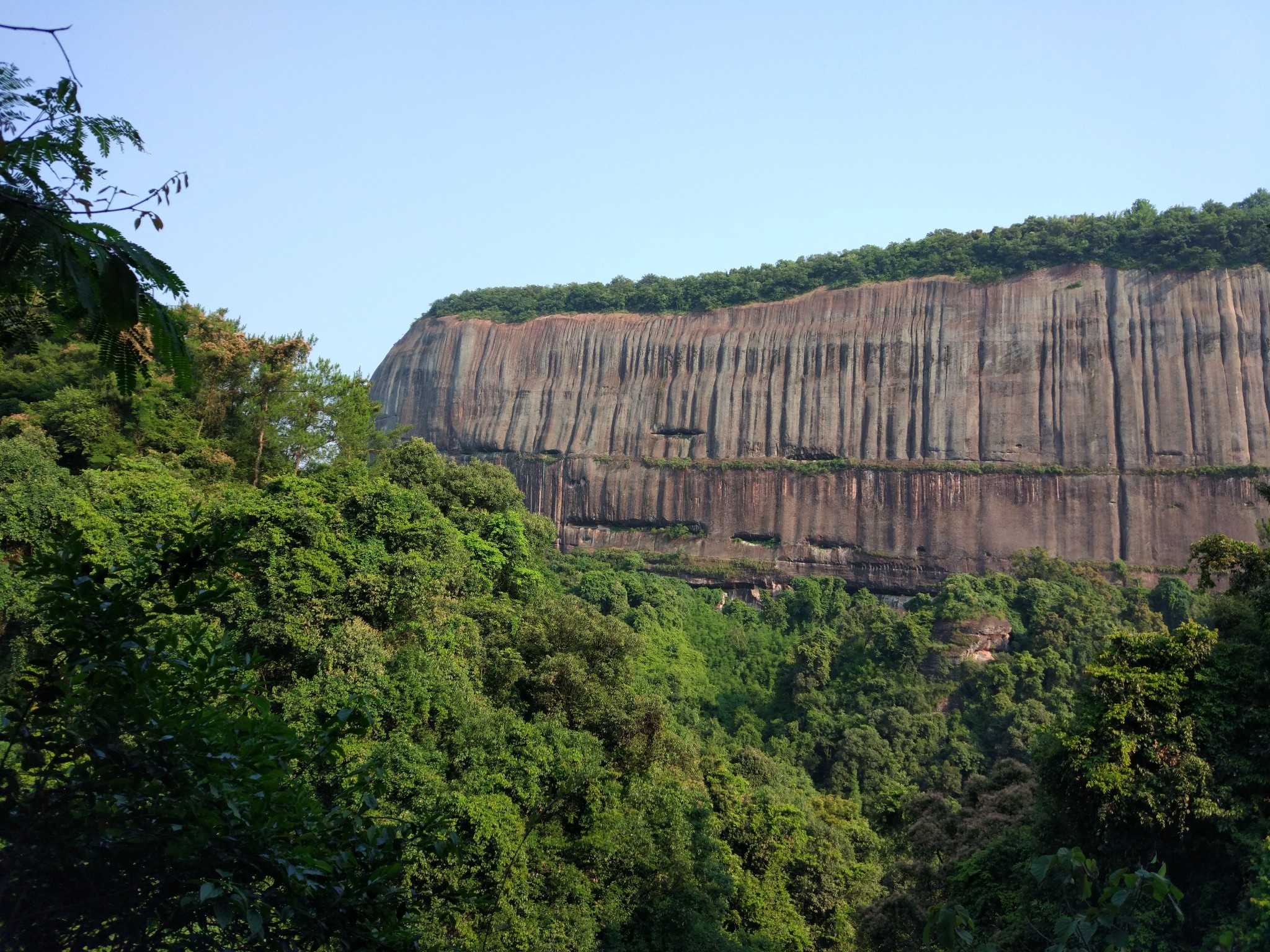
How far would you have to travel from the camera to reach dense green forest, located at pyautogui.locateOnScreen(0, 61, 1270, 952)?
378cm

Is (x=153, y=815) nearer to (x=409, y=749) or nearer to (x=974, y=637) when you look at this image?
(x=409, y=749)

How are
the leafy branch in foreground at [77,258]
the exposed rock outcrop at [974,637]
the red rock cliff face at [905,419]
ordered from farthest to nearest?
the red rock cliff face at [905,419]
the exposed rock outcrop at [974,637]
the leafy branch in foreground at [77,258]

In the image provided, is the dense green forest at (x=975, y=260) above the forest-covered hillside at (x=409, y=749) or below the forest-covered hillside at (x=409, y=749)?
above

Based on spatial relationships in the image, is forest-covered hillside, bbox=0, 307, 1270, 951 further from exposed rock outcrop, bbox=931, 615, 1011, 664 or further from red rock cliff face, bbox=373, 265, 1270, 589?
red rock cliff face, bbox=373, 265, 1270, 589

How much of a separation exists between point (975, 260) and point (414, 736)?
38211 millimetres

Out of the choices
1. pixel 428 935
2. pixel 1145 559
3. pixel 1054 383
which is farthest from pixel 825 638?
pixel 428 935

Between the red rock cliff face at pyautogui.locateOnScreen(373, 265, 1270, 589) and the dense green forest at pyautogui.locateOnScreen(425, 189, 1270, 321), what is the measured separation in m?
0.70

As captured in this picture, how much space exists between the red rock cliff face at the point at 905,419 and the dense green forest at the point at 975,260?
2.30 feet

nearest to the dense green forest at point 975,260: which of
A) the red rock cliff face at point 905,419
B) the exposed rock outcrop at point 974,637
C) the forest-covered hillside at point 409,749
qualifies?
the red rock cliff face at point 905,419

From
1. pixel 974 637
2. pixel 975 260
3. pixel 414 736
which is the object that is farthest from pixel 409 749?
pixel 975 260

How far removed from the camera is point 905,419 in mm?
42938

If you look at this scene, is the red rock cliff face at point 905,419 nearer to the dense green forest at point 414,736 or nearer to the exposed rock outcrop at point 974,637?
the exposed rock outcrop at point 974,637

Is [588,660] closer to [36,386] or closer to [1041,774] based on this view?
[1041,774]

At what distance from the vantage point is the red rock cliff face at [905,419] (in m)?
38.0
